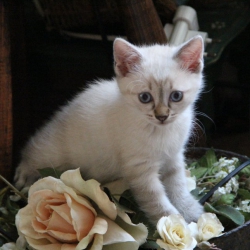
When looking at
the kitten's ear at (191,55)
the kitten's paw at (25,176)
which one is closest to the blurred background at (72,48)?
the kitten's paw at (25,176)

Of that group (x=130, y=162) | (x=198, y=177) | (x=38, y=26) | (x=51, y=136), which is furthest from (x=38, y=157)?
(x=38, y=26)

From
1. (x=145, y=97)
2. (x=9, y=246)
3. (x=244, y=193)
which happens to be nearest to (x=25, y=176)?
→ (x=9, y=246)

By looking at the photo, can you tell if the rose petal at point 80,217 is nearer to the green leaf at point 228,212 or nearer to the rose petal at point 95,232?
the rose petal at point 95,232

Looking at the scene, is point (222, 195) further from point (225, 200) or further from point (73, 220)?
point (73, 220)

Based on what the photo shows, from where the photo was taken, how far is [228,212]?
0.75m

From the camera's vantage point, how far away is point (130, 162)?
0.78m

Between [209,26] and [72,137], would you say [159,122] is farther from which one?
[209,26]

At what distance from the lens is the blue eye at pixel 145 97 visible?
0.73m

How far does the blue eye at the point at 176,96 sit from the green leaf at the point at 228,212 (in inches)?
7.8

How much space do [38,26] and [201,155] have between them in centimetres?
63

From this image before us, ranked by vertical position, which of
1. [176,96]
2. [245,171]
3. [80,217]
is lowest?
[245,171]

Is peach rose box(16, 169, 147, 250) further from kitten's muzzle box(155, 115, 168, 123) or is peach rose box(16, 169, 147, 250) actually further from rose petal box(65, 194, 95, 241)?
kitten's muzzle box(155, 115, 168, 123)

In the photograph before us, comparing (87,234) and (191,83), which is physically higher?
(191,83)

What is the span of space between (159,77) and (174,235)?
0.26m
